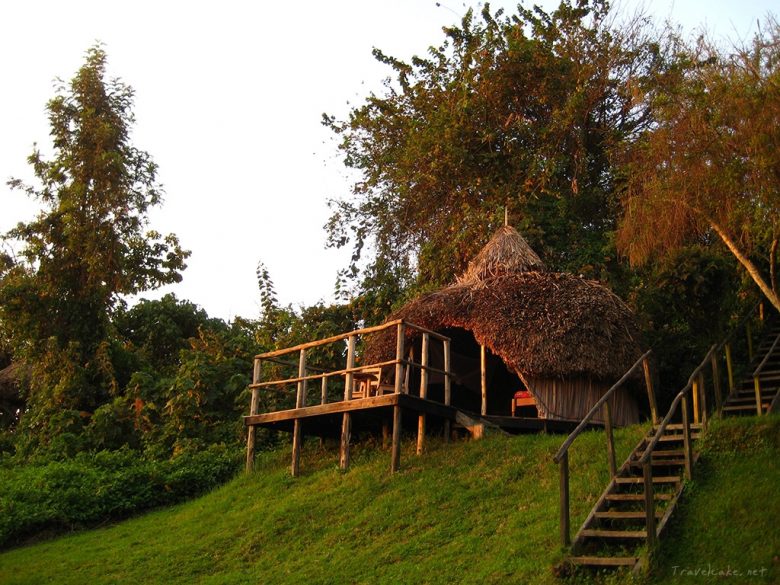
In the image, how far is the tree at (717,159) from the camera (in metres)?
13.3

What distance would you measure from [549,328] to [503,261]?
257 cm

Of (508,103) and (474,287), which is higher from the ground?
(508,103)

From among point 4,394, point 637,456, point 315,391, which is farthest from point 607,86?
point 4,394

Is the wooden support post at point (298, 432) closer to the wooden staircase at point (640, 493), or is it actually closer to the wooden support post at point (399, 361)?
the wooden support post at point (399, 361)

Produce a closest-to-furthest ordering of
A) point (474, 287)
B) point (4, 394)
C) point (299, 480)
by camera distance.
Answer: point (299, 480) < point (474, 287) < point (4, 394)

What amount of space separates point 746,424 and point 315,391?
10.5 metres

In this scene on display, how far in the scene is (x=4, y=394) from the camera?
93.0 feet

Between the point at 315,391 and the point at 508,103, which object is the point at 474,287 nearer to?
the point at 315,391

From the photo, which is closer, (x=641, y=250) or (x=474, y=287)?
(x=641, y=250)

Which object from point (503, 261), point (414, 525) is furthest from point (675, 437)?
point (503, 261)

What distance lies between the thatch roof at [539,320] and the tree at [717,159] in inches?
76.9

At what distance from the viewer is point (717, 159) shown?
45.6ft

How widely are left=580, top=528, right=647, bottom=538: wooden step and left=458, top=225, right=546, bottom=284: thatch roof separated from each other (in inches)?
329

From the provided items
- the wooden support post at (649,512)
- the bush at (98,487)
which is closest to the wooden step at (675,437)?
the wooden support post at (649,512)
